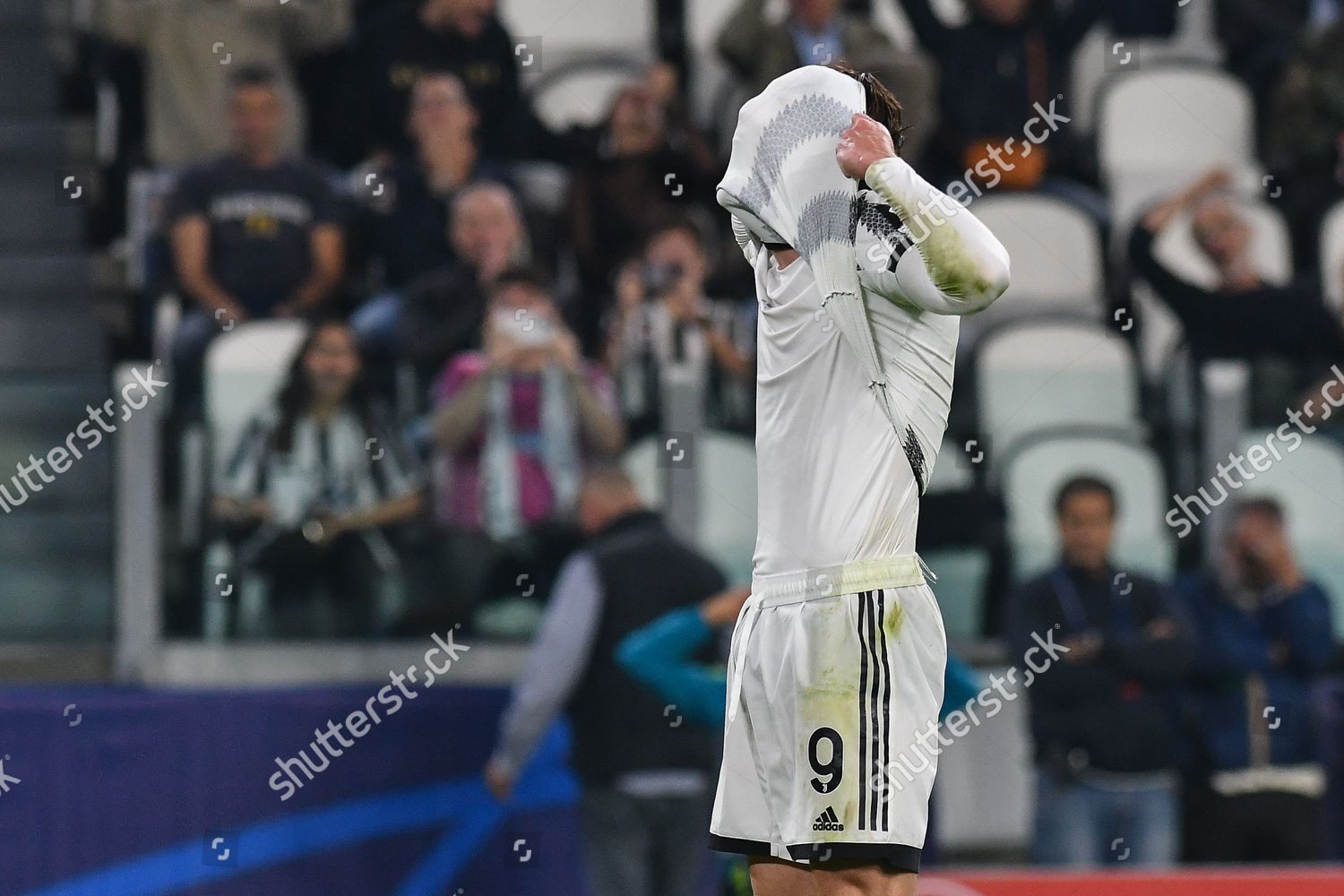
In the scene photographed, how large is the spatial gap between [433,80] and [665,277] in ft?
4.60

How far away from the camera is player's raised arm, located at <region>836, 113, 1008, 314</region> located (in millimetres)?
2555

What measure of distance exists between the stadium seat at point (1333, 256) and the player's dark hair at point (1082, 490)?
1494 mm

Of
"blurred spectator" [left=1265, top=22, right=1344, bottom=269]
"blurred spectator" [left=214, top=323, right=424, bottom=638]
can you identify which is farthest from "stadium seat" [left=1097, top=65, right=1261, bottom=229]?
"blurred spectator" [left=214, top=323, right=424, bottom=638]

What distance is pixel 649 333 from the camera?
704 centimetres

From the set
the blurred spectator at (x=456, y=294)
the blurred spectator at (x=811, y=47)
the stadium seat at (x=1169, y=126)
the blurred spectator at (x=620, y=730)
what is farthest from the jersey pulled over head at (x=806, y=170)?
the stadium seat at (x=1169, y=126)

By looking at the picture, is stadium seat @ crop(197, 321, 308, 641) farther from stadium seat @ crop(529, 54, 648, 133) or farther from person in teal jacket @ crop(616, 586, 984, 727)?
stadium seat @ crop(529, 54, 648, 133)

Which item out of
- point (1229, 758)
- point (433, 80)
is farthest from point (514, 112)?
point (1229, 758)

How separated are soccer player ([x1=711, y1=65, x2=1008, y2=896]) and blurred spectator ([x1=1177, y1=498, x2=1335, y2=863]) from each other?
13.2ft

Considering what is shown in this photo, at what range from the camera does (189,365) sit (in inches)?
264

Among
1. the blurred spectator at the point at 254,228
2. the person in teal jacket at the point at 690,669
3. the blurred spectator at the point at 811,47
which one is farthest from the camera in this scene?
the blurred spectator at the point at 811,47

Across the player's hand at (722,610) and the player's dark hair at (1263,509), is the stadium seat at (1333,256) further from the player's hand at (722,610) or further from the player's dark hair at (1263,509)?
the player's hand at (722,610)

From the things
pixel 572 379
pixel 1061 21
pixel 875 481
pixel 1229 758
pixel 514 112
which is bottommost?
pixel 1229 758

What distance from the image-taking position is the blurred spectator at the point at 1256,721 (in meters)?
6.59

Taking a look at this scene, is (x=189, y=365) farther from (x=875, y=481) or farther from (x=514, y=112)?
(x=875, y=481)
